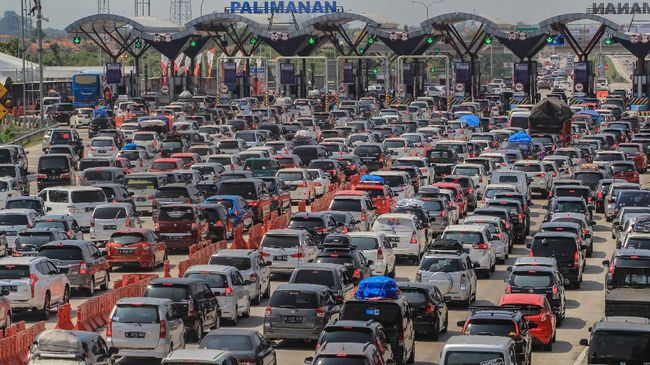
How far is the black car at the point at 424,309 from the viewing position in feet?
109

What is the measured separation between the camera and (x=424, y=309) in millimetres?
33344

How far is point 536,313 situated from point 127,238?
1387cm

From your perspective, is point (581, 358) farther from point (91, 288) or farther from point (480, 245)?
point (91, 288)

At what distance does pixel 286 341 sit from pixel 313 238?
1085 centimetres

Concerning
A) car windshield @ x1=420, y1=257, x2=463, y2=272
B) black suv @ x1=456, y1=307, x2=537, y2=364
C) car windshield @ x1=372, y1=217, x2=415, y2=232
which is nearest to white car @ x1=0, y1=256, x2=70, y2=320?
car windshield @ x1=420, y1=257, x2=463, y2=272

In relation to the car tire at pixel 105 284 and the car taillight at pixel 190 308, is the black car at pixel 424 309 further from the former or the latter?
the car tire at pixel 105 284

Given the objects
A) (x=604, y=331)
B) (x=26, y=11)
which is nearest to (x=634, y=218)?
(x=604, y=331)

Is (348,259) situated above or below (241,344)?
below

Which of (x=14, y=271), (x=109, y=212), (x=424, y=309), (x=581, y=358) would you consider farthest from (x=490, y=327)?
(x=109, y=212)

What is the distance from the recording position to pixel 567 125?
84.6m

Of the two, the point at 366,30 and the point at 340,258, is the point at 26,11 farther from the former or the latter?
the point at 340,258

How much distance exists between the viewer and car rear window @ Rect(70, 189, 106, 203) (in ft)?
166

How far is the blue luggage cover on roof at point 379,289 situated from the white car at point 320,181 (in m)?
27.4

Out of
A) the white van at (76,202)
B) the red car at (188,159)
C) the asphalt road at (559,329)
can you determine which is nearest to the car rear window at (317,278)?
the asphalt road at (559,329)
